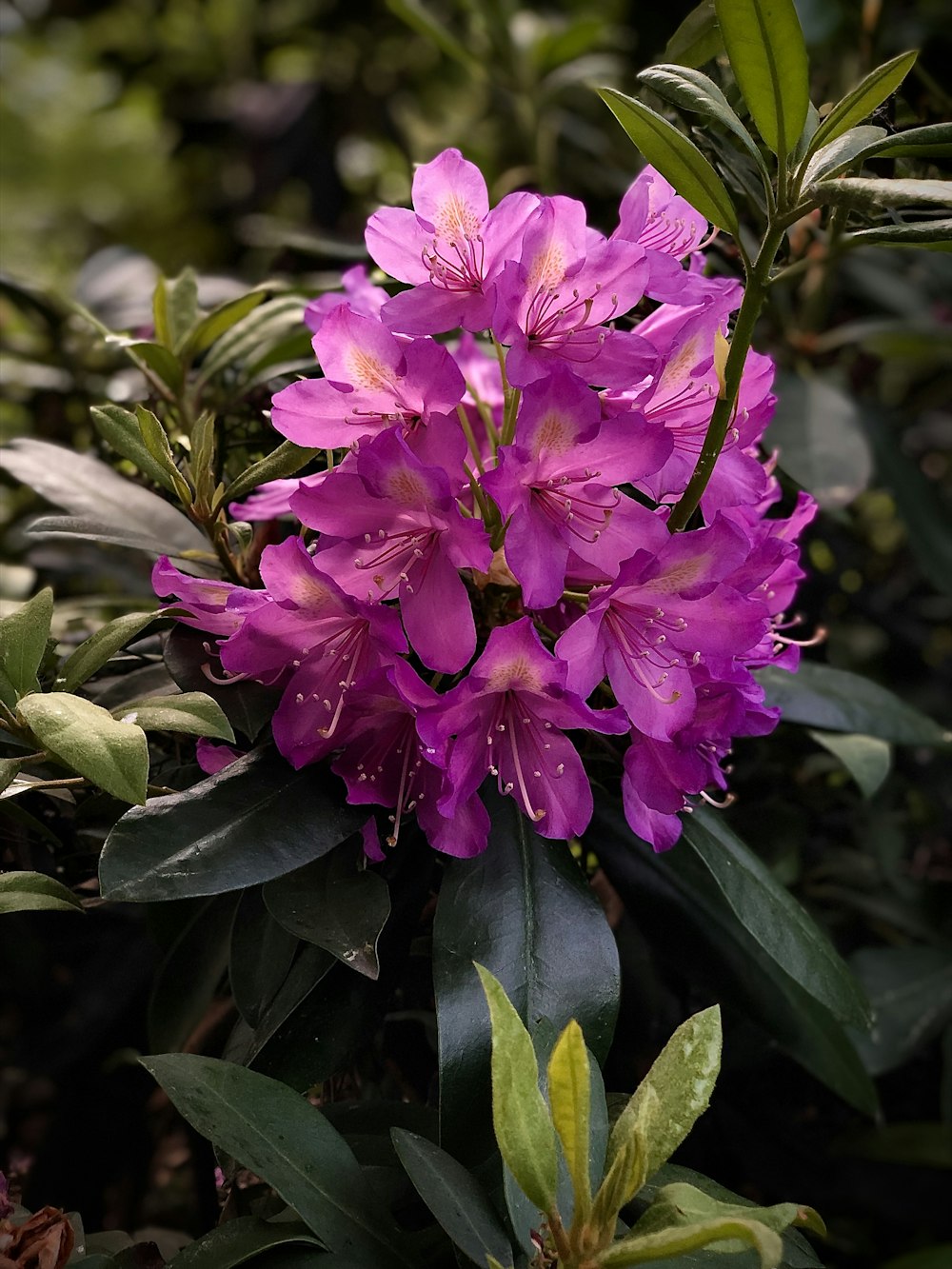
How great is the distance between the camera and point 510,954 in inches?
27.2

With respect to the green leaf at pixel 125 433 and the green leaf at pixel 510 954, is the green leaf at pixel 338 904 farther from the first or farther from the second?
the green leaf at pixel 125 433

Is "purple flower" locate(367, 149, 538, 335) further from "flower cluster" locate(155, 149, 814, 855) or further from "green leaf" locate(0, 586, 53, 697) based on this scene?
"green leaf" locate(0, 586, 53, 697)

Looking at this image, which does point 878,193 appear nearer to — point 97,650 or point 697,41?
point 697,41

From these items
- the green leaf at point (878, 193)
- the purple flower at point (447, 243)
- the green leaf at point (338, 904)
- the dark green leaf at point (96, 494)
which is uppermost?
the green leaf at point (878, 193)

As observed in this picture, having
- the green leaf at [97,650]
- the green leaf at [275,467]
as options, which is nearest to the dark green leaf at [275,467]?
the green leaf at [275,467]

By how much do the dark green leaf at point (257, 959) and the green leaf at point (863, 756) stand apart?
0.49 meters

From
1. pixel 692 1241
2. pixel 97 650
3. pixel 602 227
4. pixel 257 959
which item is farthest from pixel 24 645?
pixel 602 227

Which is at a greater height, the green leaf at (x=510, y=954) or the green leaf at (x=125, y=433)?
the green leaf at (x=125, y=433)

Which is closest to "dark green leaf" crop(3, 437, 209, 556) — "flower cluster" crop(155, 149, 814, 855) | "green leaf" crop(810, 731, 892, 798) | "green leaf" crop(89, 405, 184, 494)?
"green leaf" crop(89, 405, 184, 494)

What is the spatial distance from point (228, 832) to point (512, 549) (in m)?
0.24

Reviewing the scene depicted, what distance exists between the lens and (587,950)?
2.31 feet

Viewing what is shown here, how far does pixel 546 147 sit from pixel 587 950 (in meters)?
1.43

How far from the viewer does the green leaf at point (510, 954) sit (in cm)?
64

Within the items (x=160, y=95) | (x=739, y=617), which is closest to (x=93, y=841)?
(x=739, y=617)
